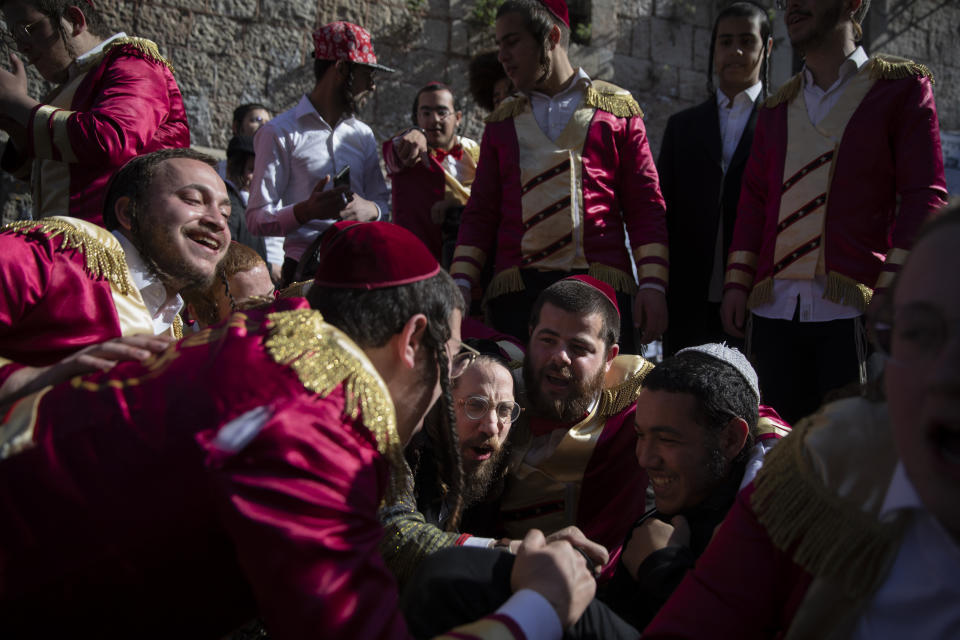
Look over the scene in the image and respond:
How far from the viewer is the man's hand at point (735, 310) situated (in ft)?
11.8

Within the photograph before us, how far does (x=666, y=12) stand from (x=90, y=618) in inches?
318

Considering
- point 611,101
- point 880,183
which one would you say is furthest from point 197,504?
point 611,101

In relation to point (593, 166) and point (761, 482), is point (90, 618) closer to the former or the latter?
point (761, 482)

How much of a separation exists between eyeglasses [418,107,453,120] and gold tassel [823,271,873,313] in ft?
8.52

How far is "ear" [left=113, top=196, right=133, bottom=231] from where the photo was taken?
9.07 ft

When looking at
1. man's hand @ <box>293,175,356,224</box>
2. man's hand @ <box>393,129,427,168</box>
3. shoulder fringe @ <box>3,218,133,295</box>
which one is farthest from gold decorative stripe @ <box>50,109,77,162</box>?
man's hand @ <box>393,129,427,168</box>

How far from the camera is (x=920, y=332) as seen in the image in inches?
45.4

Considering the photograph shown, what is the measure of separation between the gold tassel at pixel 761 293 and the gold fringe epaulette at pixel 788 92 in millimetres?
779

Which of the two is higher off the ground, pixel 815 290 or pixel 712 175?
pixel 712 175

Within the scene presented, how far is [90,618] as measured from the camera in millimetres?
1447

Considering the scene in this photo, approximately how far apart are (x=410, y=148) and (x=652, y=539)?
297 cm

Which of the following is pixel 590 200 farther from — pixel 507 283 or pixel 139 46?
pixel 139 46

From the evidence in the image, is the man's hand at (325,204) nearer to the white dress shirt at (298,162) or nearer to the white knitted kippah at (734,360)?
the white dress shirt at (298,162)

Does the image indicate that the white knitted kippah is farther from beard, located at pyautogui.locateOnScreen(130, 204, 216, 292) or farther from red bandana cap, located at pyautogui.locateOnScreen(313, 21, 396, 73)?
red bandana cap, located at pyautogui.locateOnScreen(313, 21, 396, 73)
